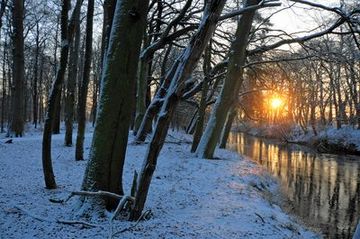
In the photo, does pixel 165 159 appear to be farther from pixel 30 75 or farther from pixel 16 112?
pixel 30 75

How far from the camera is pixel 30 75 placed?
44188mm

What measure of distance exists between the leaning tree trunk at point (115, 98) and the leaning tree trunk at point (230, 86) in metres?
9.37

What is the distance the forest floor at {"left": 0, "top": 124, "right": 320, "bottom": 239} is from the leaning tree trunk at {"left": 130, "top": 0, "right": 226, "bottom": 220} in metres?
0.59

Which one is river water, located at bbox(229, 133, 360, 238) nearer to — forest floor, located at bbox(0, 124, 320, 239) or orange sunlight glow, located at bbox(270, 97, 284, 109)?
forest floor, located at bbox(0, 124, 320, 239)

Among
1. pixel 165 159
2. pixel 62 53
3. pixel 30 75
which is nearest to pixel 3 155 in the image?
pixel 165 159

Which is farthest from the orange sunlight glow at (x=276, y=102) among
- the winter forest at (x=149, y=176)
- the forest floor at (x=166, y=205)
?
the forest floor at (x=166, y=205)

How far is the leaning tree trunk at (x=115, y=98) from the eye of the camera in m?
5.95

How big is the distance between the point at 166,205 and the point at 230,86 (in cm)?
863

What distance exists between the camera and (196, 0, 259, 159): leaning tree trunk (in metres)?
14.9

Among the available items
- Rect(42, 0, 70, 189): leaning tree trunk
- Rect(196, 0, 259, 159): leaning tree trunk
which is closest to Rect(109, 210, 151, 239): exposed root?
Rect(42, 0, 70, 189): leaning tree trunk

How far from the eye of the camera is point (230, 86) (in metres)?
15.1

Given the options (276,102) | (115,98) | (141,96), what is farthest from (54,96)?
(276,102)

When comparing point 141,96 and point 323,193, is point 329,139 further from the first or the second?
point 323,193

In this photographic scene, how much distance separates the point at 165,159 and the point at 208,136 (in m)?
2.24
